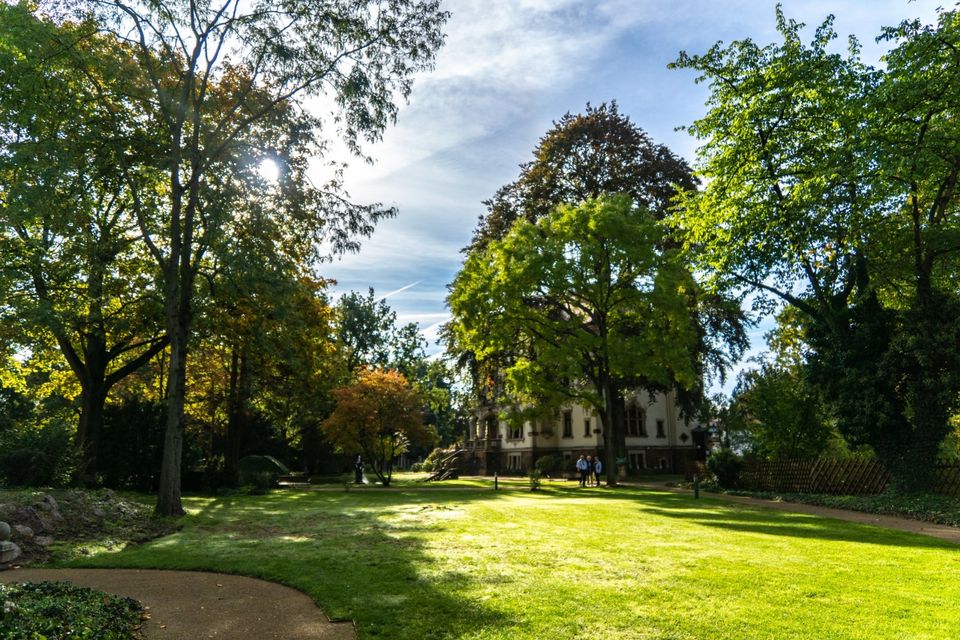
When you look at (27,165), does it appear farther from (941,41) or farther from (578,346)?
(941,41)

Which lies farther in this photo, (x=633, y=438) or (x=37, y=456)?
(x=633, y=438)

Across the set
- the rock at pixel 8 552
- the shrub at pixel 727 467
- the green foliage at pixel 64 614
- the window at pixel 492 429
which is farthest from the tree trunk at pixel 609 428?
the green foliage at pixel 64 614

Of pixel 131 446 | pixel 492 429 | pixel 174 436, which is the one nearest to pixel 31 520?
pixel 174 436

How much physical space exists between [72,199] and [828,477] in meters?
28.4

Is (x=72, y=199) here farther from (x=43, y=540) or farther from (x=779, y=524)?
(x=779, y=524)

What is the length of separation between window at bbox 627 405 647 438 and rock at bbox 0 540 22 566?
142 ft

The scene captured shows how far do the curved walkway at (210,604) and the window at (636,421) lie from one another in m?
42.4

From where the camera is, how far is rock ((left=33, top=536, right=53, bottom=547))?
1053 cm

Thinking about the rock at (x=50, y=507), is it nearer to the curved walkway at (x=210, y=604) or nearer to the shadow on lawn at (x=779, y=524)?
the curved walkway at (x=210, y=604)

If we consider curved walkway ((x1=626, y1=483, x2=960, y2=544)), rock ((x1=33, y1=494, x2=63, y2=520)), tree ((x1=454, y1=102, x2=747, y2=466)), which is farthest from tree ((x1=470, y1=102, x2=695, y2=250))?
rock ((x1=33, y1=494, x2=63, y2=520))

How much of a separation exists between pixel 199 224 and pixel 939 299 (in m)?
24.6

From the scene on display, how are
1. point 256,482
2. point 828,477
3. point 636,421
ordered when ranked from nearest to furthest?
point 828,477 < point 256,482 < point 636,421

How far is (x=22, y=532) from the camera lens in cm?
1032

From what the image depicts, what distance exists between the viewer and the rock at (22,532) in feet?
33.6
